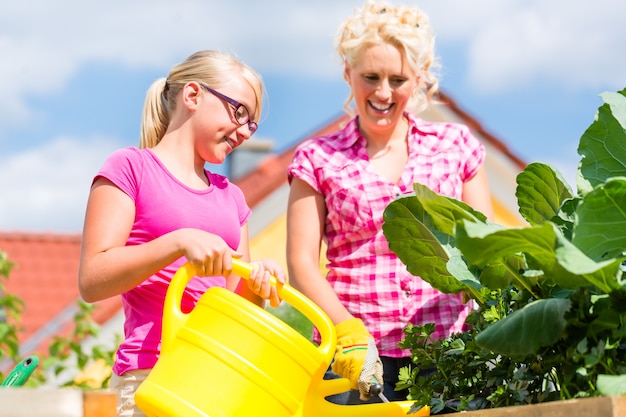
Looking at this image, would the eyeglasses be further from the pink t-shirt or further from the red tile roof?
the red tile roof

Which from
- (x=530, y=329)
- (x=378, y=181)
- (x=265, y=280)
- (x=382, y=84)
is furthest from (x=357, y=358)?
(x=382, y=84)

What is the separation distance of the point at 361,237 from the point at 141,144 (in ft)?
2.09

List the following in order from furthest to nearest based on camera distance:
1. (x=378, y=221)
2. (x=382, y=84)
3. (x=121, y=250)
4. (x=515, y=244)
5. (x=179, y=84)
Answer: (x=382, y=84) → (x=378, y=221) → (x=179, y=84) → (x=121, y=250) → (x=515, y=244)

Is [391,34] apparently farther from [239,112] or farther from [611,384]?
[611,384]

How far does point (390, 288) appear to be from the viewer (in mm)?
2533

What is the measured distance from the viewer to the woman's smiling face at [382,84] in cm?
265

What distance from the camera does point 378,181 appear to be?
2.60m

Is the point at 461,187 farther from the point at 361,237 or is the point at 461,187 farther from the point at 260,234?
the point at 260,234

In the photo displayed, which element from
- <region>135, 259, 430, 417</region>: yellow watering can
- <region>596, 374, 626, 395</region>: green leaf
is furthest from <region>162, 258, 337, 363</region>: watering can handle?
<region>596, 374, 626, 395</region>: green leaf

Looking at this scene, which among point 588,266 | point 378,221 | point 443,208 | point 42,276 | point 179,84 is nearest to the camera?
point 588,266

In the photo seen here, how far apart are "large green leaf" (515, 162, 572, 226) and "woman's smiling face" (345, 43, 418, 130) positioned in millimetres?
919

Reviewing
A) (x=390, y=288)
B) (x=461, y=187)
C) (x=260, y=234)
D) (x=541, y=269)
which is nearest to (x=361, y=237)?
(x=390, y=288)

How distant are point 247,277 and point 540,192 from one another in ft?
1.86

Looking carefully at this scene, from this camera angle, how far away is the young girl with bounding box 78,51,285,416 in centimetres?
186
